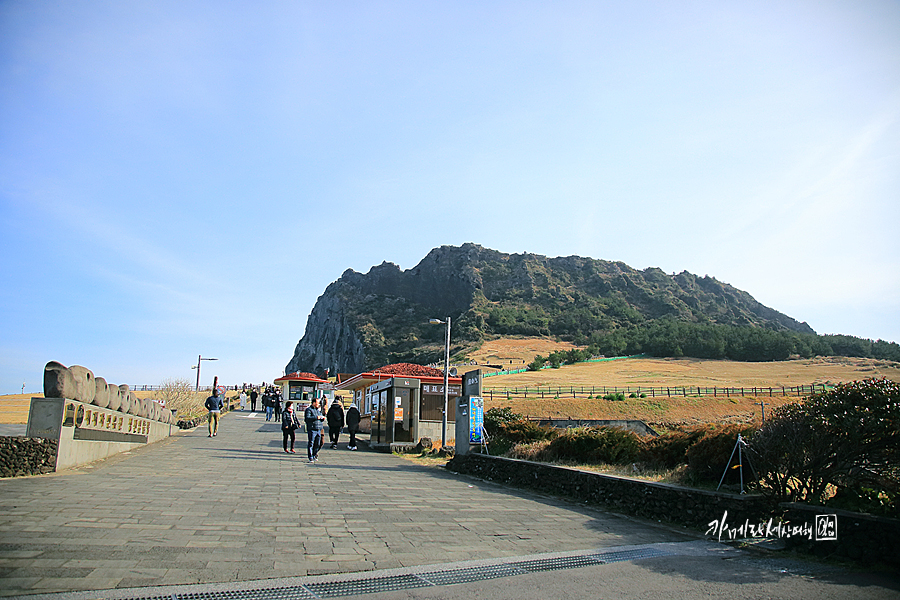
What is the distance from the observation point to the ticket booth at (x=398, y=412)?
20.0 m

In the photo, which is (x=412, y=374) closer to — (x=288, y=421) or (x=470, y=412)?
(x=470, y=412)

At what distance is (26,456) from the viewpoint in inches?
339

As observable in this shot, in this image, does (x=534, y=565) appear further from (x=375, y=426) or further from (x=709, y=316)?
(x=709, y=316)

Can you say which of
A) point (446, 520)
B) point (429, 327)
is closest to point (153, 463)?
point (446, 520)

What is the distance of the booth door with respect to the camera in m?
20.1

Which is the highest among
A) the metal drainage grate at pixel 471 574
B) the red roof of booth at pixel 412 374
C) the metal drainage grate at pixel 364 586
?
the red roof of booth at pixel 412 374

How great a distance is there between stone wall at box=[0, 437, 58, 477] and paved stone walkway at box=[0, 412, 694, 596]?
0.37 m

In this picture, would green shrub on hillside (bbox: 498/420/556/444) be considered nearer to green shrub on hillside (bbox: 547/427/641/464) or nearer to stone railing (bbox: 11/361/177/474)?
green shrub on hillside (bbox: 547/427/641/464)

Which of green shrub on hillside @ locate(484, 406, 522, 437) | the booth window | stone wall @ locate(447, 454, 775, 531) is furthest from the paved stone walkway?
the booth window

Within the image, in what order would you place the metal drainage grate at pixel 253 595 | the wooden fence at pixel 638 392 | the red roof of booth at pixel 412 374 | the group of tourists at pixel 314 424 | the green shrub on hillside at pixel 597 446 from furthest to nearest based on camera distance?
the wooden fence at pixel 638 392 < the red roof of booth at pixel 412 374 < the group of tourists at pixel 314 424 < the green shrub on hillside at pixel 597 446 < the metal drainage grate at pixel 253 595

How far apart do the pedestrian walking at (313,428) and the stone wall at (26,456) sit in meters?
5.62

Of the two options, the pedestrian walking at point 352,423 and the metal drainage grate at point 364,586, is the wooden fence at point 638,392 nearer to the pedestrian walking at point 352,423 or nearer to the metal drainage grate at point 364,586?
the pedestrian walking at point 352,423

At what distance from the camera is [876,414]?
6324 mm

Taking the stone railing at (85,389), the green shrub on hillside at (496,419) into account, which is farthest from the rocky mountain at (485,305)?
the stone railing at (85,389)
